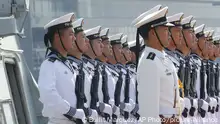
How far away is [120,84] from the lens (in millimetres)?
5195

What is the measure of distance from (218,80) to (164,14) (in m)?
2.34

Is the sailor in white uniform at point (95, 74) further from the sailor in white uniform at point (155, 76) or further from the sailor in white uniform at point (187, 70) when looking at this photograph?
the sailor in white uniform at point (155, 76)

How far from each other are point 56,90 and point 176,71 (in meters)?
0.88

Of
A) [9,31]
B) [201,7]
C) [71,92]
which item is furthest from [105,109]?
[201,7]

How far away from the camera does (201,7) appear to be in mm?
11203

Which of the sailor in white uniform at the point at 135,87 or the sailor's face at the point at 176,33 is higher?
the sailor's face at the point at 176,33

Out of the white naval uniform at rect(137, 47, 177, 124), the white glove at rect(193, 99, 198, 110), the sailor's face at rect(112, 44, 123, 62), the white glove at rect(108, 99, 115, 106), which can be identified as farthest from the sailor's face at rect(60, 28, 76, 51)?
the sailor's face at rect(112, 44, 123, 62)

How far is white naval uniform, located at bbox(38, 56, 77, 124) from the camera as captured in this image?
3359 mm

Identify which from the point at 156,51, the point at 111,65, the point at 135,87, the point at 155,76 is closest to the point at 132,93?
the point at 135,87

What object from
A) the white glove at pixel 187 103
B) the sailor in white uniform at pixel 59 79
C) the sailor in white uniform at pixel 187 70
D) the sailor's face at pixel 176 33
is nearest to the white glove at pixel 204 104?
the sailor in white uniform at pixel 187 70

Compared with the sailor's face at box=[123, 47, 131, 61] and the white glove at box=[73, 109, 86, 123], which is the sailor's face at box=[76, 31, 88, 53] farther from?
the sailor's face at box=[123, 47, 131, 61]

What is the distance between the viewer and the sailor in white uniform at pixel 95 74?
396cm

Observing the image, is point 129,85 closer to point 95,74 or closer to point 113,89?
point 113,89

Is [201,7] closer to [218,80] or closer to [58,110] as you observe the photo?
[218,80]
